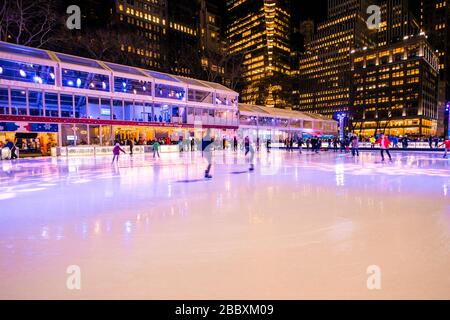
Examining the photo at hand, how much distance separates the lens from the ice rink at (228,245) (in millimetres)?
2381

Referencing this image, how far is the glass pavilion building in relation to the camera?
22578 mm

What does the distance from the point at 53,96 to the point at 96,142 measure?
16.4 ft

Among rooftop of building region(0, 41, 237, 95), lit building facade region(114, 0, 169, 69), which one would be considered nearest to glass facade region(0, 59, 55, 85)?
rooftop of building region(0, 41, 237, 95)

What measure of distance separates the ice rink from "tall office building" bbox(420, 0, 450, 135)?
415 feet

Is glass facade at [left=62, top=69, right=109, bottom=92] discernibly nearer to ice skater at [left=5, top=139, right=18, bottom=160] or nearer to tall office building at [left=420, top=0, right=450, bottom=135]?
ice skater at [left=5, top=139, right=18, bottom=160]

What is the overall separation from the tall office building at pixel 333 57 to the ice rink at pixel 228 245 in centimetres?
12094

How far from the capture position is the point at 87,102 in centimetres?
2661

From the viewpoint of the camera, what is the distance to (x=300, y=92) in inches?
5517

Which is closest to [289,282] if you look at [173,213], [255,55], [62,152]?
[173,213]

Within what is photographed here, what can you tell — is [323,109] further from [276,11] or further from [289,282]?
[289,282]

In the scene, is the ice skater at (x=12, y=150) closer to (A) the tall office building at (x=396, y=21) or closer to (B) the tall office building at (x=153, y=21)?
(B) the tall office building at (x=153, y=21)

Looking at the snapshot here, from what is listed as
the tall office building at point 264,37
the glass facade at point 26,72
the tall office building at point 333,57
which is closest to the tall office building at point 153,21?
the tall office building at point 264,37

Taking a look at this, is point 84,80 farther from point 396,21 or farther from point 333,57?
point 396,21

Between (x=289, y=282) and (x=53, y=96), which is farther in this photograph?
(x=53, y=96)
